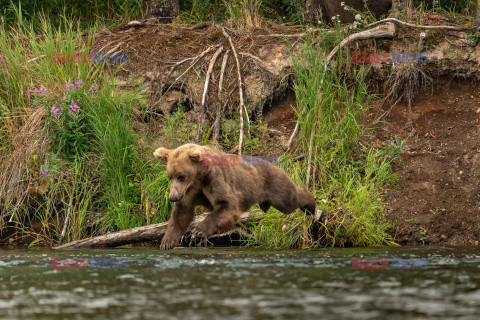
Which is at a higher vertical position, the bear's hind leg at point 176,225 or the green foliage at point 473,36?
the green foliage at point 473,36

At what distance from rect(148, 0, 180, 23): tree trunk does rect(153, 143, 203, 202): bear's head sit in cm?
543

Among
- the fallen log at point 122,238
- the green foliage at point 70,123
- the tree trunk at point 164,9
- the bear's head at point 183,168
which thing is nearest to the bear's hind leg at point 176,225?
the bear's head at point 183,168

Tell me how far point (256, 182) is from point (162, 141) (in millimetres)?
2626

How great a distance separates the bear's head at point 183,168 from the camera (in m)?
5.92

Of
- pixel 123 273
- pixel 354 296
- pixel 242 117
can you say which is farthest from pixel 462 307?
pixel 242 117

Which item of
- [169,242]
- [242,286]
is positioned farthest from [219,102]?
[242,286]

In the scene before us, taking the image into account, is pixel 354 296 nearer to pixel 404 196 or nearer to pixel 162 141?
pixel 404 196

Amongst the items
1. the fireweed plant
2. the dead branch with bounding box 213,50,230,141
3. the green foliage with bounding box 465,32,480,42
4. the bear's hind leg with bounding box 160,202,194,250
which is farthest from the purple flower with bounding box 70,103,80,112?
the green foliage with bounding box 465,32,480,42

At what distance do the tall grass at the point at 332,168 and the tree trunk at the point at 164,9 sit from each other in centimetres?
292

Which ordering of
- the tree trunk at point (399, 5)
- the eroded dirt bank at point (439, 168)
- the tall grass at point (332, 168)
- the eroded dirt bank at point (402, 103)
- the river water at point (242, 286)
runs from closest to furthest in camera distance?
the river water at point (242, 286) → the tall grass at point (332, 168) → the eroded dirt bank at point (439, 168) → the eroded dirt bank at point (402, 103) → the tree trunk at point (399, 5)

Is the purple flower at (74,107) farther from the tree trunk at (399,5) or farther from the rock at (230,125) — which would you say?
the tree trunk at (399,5)

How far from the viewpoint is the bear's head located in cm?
592

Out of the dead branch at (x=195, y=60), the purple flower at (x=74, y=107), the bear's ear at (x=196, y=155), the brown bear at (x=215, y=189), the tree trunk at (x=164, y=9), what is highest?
the tree trunk at (x=164, y=9)

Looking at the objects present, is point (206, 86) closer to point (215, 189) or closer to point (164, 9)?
point (164, 9)
